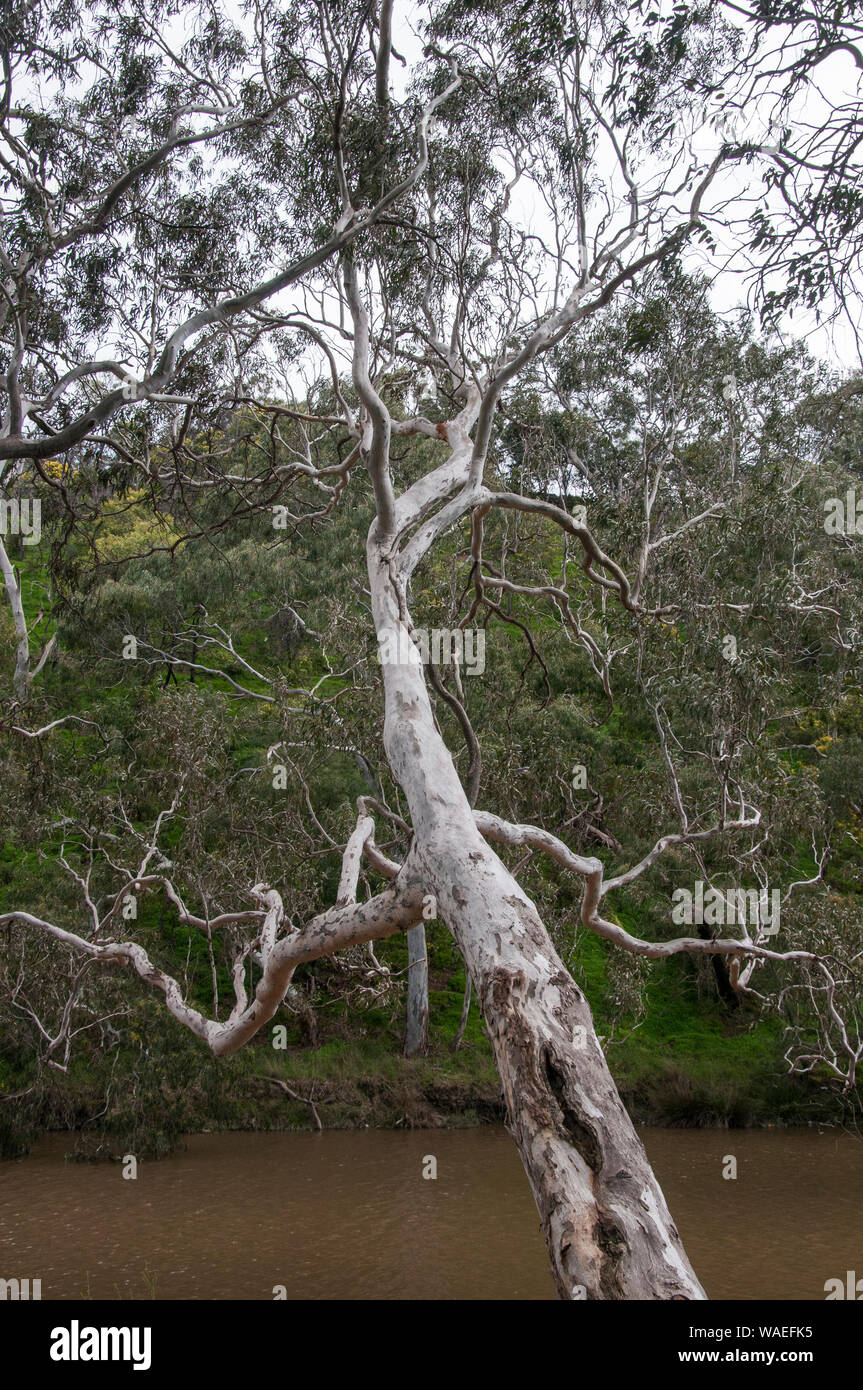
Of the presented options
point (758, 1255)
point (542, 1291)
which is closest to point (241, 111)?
point (542, 1291)

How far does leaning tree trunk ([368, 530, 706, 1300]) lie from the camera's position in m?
2.72

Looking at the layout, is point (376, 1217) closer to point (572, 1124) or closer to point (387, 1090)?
point (387, 1090)

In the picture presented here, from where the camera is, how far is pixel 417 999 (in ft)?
46.1

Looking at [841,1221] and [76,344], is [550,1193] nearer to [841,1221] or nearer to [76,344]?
[76,344]

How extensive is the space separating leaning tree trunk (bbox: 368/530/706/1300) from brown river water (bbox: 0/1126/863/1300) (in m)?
5.17

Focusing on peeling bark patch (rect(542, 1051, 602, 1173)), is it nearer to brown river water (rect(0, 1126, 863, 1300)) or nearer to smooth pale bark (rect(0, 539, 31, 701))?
brown river water (rect(0, 1126, 863, 1300))

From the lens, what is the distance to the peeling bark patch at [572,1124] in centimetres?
295

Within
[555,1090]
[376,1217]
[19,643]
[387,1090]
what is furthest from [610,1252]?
[19,643]

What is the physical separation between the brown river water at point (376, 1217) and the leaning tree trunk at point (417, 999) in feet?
4.11

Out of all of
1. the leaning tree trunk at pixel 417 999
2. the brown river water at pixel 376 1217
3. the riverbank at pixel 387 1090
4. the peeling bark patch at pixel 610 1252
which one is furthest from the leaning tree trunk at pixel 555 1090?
the leaning tree trunk at pixel 417 999

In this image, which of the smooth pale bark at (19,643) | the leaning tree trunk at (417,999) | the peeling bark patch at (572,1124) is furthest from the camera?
the leaning tree trunk at (417,999)

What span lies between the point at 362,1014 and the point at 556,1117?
1232 cm

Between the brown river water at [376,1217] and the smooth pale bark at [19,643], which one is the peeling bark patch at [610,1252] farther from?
the smooth pale bark at [19,643]

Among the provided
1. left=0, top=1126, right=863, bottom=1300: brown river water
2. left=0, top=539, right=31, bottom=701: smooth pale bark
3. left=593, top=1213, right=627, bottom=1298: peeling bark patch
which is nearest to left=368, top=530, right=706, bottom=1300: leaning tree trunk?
left=593, top=1213, right=627, bottom=1298: peeling bark patch
